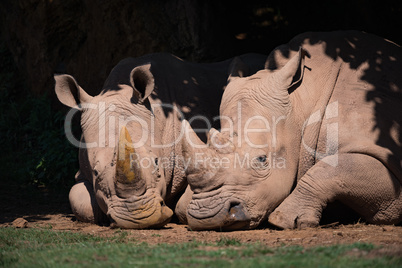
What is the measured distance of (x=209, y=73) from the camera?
8695mm

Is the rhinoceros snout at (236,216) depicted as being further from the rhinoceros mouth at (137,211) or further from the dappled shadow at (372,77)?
the dappled shadow at (372,77)

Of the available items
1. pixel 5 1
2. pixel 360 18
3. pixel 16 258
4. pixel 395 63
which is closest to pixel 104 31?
pixel 5 1

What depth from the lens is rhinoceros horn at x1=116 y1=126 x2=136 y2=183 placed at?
6367mm

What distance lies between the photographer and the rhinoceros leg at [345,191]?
6551mm

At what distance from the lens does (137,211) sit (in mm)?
6559

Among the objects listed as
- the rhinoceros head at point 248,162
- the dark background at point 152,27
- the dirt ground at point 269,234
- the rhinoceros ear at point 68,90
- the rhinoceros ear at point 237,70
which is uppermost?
the dark background at point 152,27

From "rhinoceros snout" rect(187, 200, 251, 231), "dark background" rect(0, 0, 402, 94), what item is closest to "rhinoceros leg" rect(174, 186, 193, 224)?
"rhinoceros snout" rect(187, 200, 251, 231)

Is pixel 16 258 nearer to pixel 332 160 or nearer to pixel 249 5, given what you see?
pixel 332 160

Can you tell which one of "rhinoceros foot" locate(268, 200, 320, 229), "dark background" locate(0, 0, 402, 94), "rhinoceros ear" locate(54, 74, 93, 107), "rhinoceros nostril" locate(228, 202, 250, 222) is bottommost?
"rhinoceros foot" locate(268, 200, 320, 229)

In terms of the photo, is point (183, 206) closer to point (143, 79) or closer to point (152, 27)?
point (143, 79)

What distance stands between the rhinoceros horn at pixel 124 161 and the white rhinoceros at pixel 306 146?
61 centimetres

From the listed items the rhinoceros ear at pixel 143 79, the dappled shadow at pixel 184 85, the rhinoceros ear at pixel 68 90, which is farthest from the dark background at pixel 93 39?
the rhinoceros ear at pixel 143 79

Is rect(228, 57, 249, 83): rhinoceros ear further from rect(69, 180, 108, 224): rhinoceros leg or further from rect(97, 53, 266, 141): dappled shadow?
rect(69, 180, 108, 224): rhinoceros leg

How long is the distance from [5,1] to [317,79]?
698 centimetres
